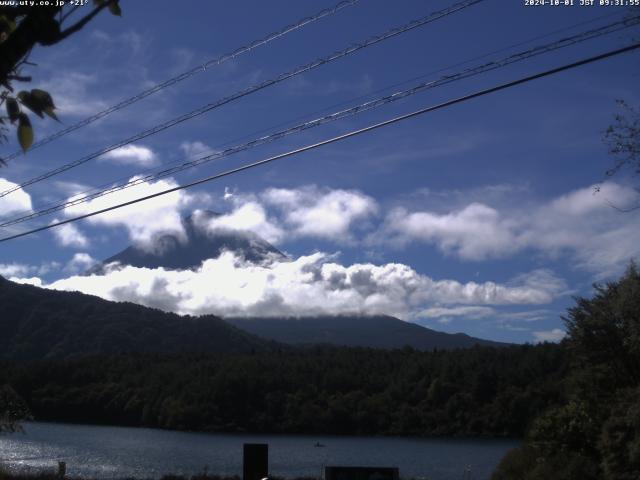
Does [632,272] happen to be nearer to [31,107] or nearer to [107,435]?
[31,107]

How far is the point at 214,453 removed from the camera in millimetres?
72188

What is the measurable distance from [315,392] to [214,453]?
4080cm

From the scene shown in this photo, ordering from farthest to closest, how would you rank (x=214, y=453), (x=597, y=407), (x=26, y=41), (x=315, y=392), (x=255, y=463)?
(x=315, y=392)
(x=214, y=453)
(x=597, y=407)
(x=255, y=463)
(x=26, y=41)

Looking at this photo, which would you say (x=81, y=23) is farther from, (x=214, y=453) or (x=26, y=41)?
(x=214, y=453)

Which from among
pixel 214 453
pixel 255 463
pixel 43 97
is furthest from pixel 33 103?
pixel 214 453

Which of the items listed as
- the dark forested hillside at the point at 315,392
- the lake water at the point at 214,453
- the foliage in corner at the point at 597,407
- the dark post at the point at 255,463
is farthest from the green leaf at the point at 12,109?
the dark forested hillside at the point at 315,392

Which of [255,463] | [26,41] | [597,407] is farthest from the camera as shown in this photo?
[597,407]

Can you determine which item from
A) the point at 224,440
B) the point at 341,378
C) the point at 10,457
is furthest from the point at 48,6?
the point at 341,378

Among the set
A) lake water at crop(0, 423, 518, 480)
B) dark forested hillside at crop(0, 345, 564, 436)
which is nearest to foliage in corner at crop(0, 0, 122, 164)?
lake water at crop(0, 423, 518, 480)

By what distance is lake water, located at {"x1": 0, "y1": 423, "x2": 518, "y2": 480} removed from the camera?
5594cm

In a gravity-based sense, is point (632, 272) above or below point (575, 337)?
above

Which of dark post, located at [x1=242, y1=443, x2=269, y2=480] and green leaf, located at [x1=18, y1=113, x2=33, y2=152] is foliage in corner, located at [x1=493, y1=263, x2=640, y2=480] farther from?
green leaf, located at [x1=18, y1=113, x2=33, y2=152]

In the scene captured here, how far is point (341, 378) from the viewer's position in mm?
114000

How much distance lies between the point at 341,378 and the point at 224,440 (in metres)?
27.0
